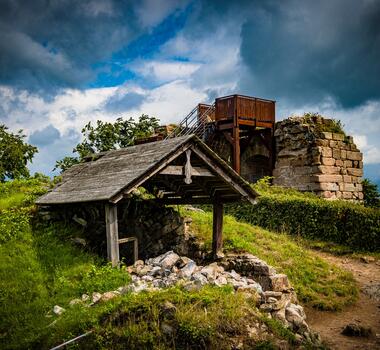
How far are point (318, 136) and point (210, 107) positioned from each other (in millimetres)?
6789

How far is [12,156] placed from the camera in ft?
77.5

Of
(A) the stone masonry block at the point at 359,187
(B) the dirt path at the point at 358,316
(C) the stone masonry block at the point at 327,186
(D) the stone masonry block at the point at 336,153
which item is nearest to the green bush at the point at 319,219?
(B) the dirt path at the point at 358,316

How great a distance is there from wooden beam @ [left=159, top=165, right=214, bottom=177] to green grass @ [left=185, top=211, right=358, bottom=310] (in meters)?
2.59

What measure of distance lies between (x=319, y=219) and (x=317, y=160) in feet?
18.4

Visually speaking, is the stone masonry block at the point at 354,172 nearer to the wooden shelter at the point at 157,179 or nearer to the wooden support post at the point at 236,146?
the wooden support post at the point at 236,146

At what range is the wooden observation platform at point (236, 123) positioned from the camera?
22.4m

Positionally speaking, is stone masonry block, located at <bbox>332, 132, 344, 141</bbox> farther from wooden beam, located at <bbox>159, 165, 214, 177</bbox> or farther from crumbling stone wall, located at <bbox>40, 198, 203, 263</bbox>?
wooden beam, located at <bbox>159, 165, 214, 177</bbox>

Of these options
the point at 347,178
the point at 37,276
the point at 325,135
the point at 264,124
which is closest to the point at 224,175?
the point at 37,276

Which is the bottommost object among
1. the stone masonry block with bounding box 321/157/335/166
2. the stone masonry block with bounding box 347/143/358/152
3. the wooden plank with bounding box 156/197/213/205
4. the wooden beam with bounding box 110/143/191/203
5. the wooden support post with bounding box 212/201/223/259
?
the wooden support post with bounding box 212/201/223/259

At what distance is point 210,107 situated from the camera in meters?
25.2

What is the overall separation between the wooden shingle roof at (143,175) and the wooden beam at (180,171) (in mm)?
26

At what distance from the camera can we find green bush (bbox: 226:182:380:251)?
15.1 metres

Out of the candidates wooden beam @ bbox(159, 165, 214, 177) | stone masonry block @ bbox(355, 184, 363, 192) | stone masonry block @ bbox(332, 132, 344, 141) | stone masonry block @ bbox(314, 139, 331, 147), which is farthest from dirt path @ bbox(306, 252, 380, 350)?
stone masonry block @ bbox(355, 184, 363, 192)

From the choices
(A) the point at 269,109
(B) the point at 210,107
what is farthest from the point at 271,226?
(B) the point at 210,107
